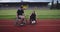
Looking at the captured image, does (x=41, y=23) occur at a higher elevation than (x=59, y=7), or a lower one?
lower

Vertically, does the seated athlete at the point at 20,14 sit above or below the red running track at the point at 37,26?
above

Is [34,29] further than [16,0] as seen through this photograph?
Yes

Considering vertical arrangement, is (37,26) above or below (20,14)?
below

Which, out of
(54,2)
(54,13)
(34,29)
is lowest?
(34,29)

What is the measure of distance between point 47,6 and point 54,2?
0.10m

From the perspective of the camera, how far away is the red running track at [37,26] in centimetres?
192

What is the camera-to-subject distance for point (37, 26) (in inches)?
77.4

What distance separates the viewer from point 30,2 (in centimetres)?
178

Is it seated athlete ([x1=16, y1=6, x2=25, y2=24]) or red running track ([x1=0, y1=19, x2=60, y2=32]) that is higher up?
seated athlete ([x1=16, y1=6, x2=25, y2=24])

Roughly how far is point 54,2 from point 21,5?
1.20ft

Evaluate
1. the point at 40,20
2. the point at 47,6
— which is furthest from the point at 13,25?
the point at 47,6

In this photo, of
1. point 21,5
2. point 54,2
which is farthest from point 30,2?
point 54,2

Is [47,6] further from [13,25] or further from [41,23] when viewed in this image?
[13,25]

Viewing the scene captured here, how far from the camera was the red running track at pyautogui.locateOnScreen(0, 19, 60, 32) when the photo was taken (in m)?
1.92
